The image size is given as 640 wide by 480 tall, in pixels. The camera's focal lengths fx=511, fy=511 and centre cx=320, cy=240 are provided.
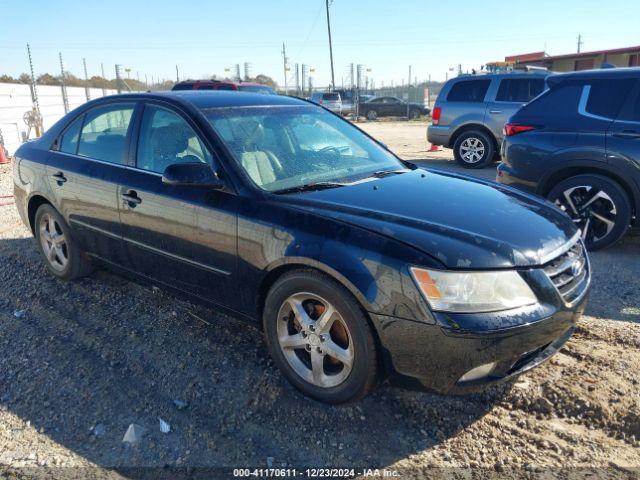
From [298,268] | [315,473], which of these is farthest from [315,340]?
[315,473]

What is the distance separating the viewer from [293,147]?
3457mm

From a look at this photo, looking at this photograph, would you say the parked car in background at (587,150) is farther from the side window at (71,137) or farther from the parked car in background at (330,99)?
the parked car in background at (330,99)

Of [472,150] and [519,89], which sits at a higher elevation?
[519,89]

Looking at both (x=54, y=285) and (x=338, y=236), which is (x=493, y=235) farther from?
(x=54, y=285)

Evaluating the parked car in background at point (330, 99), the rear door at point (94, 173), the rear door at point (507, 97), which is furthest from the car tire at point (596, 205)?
the parked car in background at point (330, 99)

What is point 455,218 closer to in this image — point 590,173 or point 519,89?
point 590,173

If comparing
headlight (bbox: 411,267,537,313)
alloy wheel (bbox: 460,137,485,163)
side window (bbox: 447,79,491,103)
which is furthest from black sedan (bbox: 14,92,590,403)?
side window (bbox: 447,79,491,103)

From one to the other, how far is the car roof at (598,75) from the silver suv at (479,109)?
4.60m

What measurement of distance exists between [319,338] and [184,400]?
891 millimetres

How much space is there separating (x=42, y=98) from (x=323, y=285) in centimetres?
1655

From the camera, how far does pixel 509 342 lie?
2.34m

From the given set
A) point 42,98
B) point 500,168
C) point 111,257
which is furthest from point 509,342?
point 42,98

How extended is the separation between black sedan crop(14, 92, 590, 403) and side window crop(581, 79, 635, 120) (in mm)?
2355

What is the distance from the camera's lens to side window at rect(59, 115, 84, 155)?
4.27 meters
